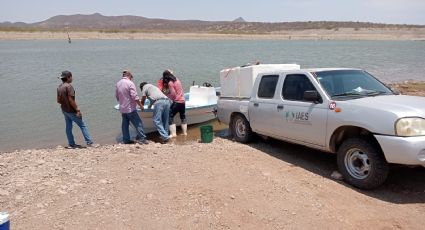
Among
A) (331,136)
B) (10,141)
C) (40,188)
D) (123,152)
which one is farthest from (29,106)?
(331,136)

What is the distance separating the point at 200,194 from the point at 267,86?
10.9 ft

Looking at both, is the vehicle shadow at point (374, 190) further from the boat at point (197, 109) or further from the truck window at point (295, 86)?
the boat at point (197, 109)

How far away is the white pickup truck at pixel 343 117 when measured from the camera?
5738 mm

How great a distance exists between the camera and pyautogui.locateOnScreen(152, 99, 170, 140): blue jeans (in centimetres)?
Answer: 1098

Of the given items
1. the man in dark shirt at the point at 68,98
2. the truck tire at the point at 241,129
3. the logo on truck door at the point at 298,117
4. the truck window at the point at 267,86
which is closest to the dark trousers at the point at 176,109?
the truck tire at the point at 241,129

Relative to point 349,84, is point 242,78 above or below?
below

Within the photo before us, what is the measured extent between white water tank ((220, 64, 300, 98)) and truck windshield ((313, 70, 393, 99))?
2.03 meters

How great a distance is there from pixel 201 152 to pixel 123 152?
1.58 metres

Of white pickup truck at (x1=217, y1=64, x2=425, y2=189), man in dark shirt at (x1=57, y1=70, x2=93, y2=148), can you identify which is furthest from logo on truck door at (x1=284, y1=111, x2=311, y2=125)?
man in dark shirt at (x1=57, y1=70, x2=93, y2=148)

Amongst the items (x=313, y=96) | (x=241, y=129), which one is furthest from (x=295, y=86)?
(x=241, y=129)

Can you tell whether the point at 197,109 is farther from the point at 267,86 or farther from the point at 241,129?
the point at 267,86

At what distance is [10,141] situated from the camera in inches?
507

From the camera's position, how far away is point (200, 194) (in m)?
6.01

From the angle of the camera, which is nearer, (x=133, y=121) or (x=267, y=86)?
(x=267, y=86)
